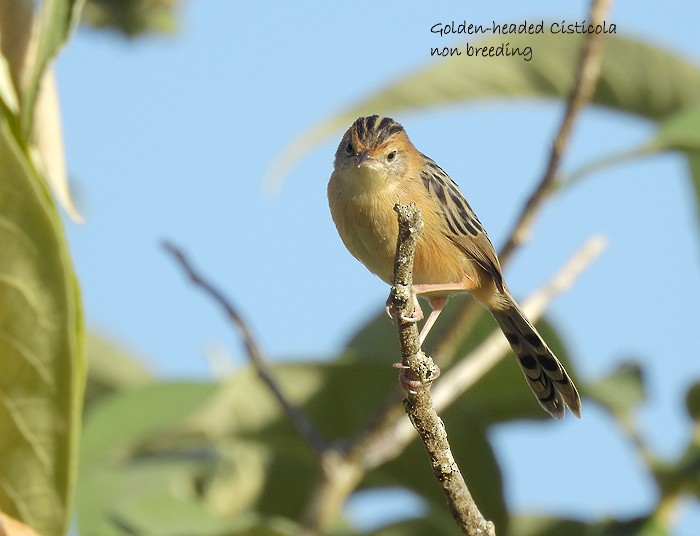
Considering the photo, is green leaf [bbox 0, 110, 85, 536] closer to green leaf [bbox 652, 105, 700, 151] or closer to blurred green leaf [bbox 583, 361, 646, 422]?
green leaf [bbox 652, 105, 700, 151]

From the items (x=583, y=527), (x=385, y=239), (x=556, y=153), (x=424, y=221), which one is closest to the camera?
(x=556, y=153)

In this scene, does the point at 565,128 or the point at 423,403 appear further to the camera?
the point at 565,128

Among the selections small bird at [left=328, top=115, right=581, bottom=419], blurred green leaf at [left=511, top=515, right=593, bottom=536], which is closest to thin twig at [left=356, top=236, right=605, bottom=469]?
small bird at [left=328, top=115, right=581, bottom=419]

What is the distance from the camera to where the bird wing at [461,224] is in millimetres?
3385

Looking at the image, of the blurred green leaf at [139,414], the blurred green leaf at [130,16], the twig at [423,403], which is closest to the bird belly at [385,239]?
the twig at [423,403]

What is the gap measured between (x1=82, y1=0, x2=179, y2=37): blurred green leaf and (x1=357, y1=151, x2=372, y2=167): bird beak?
152 inches

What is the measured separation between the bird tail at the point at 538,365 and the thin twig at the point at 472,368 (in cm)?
17

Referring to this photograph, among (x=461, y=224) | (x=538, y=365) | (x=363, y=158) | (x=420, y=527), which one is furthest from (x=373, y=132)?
(x=420, y=527)

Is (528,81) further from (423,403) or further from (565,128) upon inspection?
(423,403)

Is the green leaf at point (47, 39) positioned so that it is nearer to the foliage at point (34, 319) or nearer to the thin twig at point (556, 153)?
the foliage at point (34, 319)

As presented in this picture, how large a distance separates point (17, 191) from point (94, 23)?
457 cm

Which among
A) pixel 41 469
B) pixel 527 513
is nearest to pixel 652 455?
pixel 527 513

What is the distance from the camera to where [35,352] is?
2.33m

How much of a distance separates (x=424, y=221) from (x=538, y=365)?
1020 mm
